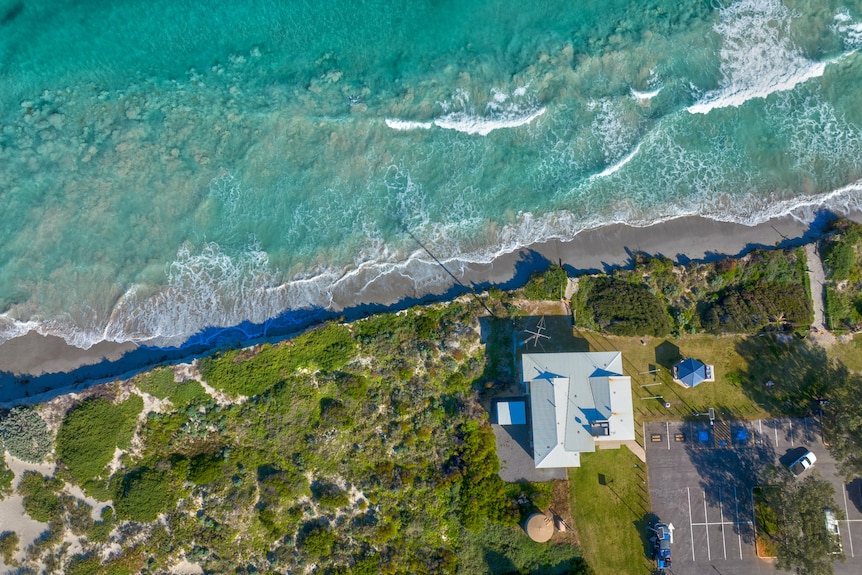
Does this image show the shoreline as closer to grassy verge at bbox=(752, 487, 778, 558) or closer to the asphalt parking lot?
the asphalt parking lot

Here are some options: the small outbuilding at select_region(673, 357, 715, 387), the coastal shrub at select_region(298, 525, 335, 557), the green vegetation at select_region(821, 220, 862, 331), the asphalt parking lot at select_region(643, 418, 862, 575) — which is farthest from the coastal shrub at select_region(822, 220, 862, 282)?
the coastal shrub at select_region(298, 525, 335, 557)

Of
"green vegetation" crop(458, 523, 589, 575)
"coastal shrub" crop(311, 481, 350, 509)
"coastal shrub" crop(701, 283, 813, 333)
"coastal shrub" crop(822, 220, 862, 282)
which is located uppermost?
"coastal shrub" crop(822, 220, 862, 282)

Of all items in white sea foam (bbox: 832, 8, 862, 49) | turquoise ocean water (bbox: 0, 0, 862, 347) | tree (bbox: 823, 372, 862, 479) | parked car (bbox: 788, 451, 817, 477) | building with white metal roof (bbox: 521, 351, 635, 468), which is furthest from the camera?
white sea foam (bbox: 832, 8, 862, 49)

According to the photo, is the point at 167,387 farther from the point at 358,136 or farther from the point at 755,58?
the point at 755,58

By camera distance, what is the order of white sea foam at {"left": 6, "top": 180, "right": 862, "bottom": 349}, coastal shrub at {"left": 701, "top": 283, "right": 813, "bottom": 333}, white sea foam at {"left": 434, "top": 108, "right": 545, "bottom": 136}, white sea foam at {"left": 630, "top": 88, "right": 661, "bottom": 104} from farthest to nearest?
white sea foam at {"left": 630, "top": 88, "right": 661, "bottom": 104} → white sea foam at {"left": 434, "top": 108, "right": 545, "bottom": 136} → white sea foam at {"left": 6, "top": 180, "right": 862, "bottom": 349} → coastal shrub at {"left": 701, "top": 283, "right": 813, "bottom": 333}

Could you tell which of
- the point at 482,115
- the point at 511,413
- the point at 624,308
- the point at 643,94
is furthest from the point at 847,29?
the point at 511,413

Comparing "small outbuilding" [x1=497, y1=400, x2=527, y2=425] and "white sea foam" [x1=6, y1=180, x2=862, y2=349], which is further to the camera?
"white sea foam" [x1=6, y1=180, x2=862, y2=349]

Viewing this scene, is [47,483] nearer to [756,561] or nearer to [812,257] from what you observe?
[756,561]
